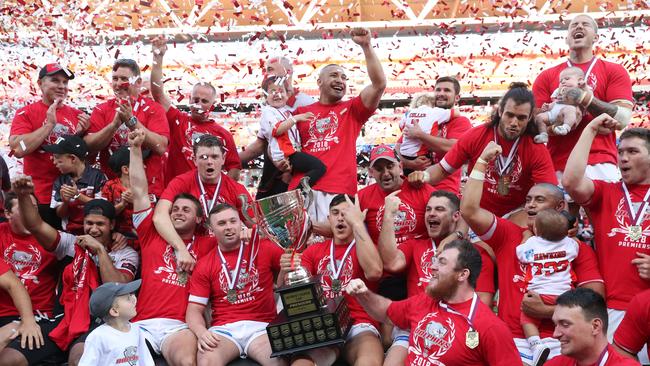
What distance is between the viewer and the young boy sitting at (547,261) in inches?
186

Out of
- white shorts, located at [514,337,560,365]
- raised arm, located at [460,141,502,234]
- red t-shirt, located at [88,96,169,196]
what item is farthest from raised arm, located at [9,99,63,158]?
white shorts, located at [514,337,560,365]

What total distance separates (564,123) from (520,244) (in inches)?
38.0

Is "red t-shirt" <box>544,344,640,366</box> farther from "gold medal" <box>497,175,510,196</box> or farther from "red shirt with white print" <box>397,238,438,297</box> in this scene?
"gold medal" <box>497,175,510,196</box>

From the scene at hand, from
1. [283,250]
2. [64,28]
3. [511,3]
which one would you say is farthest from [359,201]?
[511,3]

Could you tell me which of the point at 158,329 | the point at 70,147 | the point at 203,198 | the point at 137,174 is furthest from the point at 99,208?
the point at 158,329

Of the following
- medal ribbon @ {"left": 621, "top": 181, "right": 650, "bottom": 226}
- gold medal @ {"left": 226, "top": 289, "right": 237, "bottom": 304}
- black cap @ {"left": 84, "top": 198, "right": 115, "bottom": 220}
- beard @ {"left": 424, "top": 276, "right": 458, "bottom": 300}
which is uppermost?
black cap @ {"left": 84, "top": 198, "right": 115, "bottom": 220}

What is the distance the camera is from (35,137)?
245 inches

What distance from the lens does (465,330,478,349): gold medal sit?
4.23m

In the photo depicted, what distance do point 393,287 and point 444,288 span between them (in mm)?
1130

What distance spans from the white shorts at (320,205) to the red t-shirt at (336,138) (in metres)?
0.12

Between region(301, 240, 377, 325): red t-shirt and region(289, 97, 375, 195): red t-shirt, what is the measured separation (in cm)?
72

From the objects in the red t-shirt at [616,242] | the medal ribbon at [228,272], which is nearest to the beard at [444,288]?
the red t-shirt at [616,242]

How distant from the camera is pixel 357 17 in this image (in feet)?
36.0

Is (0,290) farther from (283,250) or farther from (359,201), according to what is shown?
(359,201)
